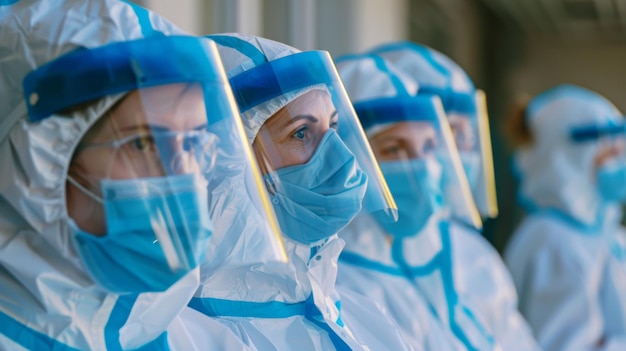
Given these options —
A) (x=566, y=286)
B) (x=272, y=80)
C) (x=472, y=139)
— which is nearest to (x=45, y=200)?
(x=272, y=80)

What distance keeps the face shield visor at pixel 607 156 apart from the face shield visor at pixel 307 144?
228 cm

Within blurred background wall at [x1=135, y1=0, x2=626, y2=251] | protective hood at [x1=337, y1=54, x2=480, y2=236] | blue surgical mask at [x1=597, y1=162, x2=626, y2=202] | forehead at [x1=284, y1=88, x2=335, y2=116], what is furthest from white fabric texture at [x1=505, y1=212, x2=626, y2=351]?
forehead at [x1=284, y1=88, x2=335, y2=116]

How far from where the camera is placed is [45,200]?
4.11ft

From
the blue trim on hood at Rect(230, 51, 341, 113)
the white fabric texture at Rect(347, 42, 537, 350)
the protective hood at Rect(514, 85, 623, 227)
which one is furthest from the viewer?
the protective hood at Rect(514, 85, 623, 227)

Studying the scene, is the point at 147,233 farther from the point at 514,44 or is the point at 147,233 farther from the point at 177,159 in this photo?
the point at 514,44

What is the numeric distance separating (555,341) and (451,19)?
11.2 ft

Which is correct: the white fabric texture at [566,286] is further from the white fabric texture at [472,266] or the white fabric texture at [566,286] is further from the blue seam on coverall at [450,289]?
the blue seam on coverall at [450,289]

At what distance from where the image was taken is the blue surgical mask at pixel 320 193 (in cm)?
165

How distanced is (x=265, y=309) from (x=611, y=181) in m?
2.46

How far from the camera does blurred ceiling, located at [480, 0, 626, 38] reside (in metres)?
6.39

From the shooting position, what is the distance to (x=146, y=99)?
127 cm

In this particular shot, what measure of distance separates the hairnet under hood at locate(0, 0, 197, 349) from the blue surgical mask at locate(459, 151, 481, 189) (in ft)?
5.74

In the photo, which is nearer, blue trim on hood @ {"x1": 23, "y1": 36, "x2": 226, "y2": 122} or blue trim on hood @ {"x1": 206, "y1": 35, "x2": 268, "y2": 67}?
blue trim on hood @ {"x1": 23, "y1": 36, "x2": 226, "y2": 122}

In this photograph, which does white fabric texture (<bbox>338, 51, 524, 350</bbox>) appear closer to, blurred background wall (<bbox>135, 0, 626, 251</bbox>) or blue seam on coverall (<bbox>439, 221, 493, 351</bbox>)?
blue seam on coverall (<bbox>439, 221, 493, 351</bbox>)
